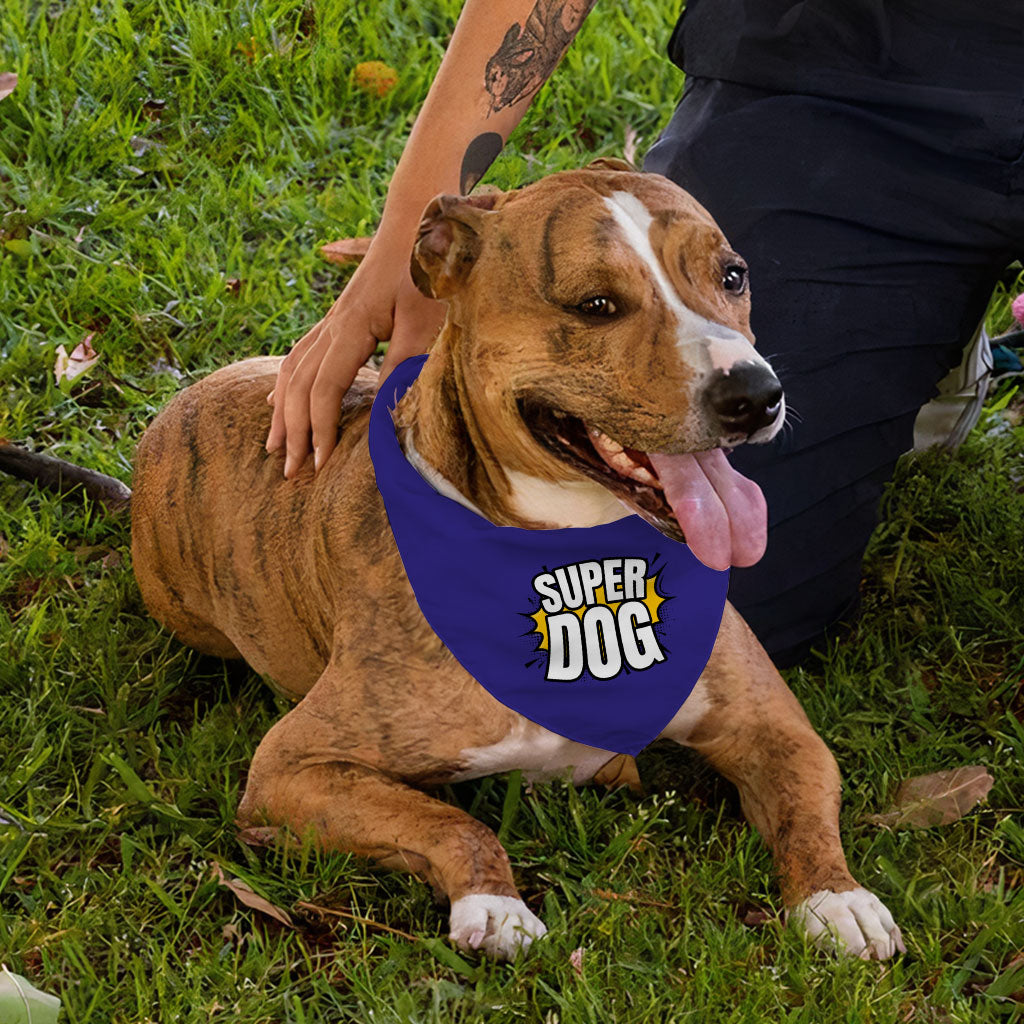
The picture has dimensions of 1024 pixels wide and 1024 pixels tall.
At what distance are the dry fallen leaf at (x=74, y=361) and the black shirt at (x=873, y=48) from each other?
206 centimetres

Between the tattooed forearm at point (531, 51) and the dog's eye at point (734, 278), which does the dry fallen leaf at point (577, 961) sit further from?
the tattooed forearm at point (531, 51)

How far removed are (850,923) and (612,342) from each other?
1106 mm

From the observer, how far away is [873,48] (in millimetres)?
3805

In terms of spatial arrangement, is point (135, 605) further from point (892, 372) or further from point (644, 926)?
point (892, 372)

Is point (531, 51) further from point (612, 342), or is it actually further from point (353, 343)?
point (612, 342)

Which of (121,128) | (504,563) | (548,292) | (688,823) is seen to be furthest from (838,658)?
(121,128)

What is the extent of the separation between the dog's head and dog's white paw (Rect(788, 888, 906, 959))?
2.09ft

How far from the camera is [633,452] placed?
2.70 metres

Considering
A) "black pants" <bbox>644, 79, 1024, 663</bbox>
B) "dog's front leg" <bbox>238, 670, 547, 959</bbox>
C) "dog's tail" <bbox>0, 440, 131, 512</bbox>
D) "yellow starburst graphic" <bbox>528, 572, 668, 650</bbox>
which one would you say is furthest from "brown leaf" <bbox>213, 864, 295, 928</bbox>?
"dog's tail" <bbox>0, 440, 131, 512</bbox>

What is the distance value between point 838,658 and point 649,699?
0.77 metres

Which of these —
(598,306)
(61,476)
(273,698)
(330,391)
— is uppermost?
(598,306)

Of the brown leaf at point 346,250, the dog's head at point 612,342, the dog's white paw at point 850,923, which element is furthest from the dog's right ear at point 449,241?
the brown leaf at point 346,250

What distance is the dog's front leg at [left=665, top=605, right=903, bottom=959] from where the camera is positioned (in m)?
2.69

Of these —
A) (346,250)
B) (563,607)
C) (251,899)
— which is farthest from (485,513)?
(346,250)
